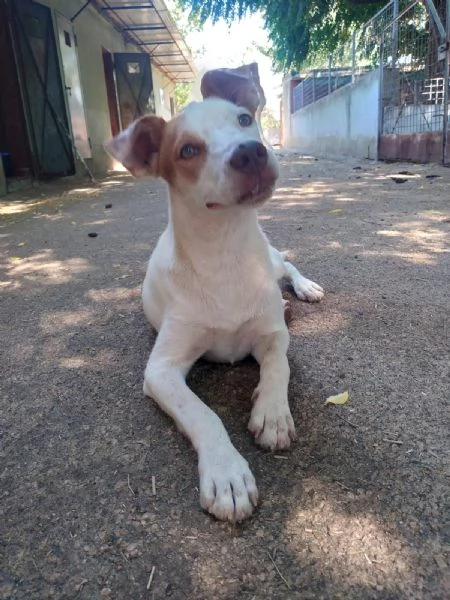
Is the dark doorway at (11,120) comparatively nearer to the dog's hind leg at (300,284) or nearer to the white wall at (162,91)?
the dog's hind leg at (300,284)

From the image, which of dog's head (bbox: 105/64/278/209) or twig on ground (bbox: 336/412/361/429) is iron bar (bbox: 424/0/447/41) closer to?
dog's head (bbox: 105/64/278/209)

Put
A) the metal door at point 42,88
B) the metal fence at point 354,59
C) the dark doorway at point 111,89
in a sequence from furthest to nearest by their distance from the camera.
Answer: the dark doorway at point 111,89 → the metal fence at point 354,59 → the metal door at point 42,88

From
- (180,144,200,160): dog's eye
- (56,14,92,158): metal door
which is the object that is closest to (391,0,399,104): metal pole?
(56,14,92,158): metal door

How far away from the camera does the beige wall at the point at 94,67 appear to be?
11787 millimetres

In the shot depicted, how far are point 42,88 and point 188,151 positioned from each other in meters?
8.76

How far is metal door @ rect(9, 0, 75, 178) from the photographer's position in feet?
28.5

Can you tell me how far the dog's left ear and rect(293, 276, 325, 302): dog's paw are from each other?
40.1 inches

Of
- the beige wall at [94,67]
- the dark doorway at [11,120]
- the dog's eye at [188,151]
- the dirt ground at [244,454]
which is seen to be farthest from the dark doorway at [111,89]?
the dog's eye at [188,151]

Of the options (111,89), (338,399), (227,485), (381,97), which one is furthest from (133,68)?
(227,485)

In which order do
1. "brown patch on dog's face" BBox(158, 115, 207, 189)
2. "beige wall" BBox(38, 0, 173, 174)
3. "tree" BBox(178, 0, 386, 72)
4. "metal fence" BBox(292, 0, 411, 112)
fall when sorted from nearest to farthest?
"brown patch on dog's face" BBox(158, 115, 207, 189) → "metal fence" BBox(292, 0, 411, 112) → "beige wall" BBox(38, 0, 173, 174) → "tree" BBox(178, 0, 386, 72)

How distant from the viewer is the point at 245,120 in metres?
2.15

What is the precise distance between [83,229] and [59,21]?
693cm

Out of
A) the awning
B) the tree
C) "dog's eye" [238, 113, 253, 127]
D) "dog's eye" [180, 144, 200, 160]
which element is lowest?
"dog's eye" [180, 144, 200, 160]

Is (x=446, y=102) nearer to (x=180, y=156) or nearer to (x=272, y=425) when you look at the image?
(x=180, y=156)
